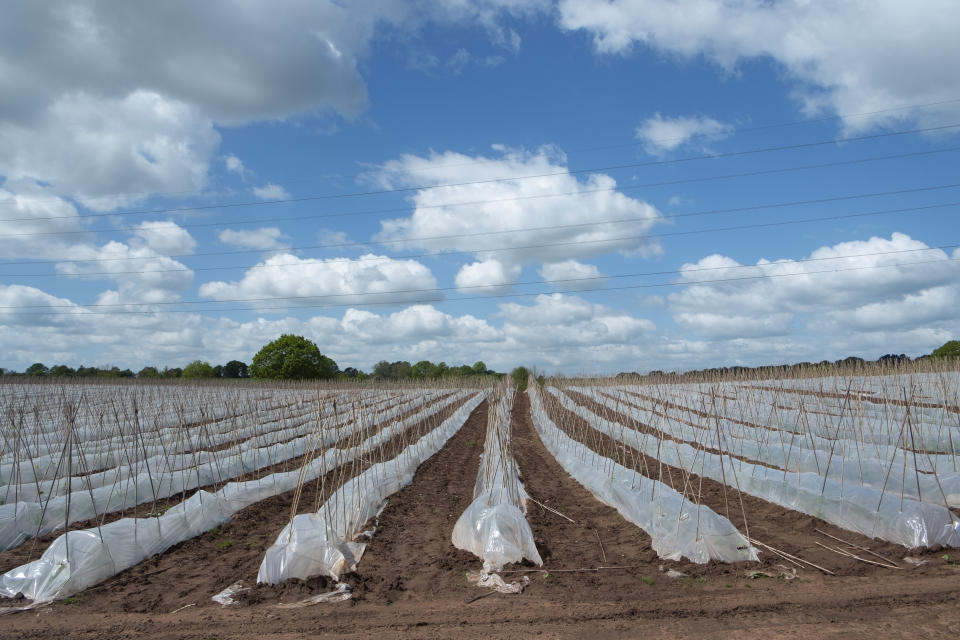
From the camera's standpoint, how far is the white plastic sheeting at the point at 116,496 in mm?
5418

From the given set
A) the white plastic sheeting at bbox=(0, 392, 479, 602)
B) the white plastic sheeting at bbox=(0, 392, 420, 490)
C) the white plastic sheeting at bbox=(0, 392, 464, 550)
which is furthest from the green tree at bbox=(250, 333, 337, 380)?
the white plastic sheeting at bbox=(0, 392, 479, 602)

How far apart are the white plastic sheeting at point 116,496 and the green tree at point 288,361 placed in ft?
118

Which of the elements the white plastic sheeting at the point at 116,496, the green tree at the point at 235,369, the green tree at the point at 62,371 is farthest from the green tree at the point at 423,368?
the white plastic sheeting at the point at 116,496

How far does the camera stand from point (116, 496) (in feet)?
22.1

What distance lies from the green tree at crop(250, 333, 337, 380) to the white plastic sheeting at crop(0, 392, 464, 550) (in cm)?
3607

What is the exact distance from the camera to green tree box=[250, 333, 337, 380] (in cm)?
4497

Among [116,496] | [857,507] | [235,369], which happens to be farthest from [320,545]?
[235,369]

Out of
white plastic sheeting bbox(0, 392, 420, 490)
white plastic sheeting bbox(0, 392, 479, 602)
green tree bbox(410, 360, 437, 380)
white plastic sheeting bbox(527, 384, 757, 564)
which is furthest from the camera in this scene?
green tree bbox(410, 360, 437, 380)

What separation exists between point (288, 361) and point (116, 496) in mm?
39678

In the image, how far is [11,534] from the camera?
5.36 meters

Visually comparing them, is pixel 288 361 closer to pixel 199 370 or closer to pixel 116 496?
pixel 199 370

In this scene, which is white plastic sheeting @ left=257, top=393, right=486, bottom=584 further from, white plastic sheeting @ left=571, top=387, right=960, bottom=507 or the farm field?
white plastic sheeting @ left=571, top=387, right=960, bottom=507

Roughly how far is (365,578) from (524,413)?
19.3 m

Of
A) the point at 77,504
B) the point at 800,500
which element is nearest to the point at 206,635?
the point at 77,504
